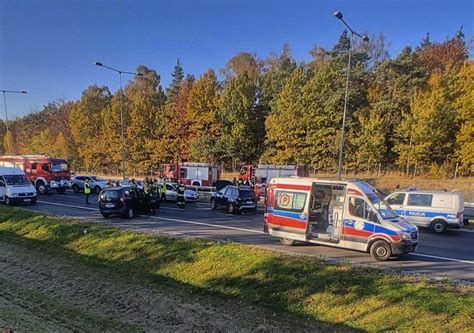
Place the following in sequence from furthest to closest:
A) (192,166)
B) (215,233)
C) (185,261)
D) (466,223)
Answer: (192,166) → (466,223) → (215,233) → (185,261)

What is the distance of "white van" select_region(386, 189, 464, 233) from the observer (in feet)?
56.2

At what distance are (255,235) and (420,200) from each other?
857cm

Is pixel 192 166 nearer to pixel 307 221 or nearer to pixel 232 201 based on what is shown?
pixel 232 201

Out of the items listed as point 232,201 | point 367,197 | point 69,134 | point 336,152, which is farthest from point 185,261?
point 69,134

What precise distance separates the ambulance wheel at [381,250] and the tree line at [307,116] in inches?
1206

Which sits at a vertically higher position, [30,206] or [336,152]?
[336,152]

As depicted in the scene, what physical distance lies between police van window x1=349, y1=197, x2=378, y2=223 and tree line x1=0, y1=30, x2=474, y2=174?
30.3 metres

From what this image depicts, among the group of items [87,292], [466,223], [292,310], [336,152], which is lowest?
[87,292]

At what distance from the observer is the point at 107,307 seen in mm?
10695

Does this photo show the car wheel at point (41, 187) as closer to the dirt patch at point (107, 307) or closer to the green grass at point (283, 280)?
the green grass at point (283, 280)

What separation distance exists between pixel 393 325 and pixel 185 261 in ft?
23.1

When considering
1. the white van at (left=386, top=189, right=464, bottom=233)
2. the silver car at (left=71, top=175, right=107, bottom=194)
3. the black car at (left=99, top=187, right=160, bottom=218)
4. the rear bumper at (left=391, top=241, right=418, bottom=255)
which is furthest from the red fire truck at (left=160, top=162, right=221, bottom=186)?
the rear bumper at (left=391, top=241, right=418, bottom=255)

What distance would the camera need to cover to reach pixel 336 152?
45.0 meters

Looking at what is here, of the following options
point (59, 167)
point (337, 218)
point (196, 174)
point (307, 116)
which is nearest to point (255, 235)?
point (337, 218)
